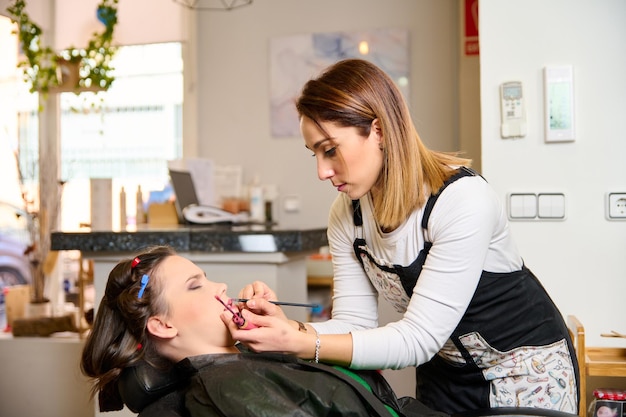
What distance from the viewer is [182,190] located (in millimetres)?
3289

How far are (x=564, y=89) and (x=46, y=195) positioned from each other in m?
2.99

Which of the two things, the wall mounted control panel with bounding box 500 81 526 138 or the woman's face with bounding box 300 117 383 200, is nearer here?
the woman's face with bounding box 300 117 383 200

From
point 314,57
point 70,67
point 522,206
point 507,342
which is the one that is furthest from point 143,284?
point 314,57

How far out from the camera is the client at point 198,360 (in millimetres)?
1104

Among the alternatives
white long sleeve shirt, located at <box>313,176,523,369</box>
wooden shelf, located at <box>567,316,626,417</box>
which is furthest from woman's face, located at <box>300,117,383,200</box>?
wooden shelf, located at <box>567,316,626,417</box>

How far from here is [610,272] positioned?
6.57 ft

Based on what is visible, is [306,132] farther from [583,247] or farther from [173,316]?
[583,247]

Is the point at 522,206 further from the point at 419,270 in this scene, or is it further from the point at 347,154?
the point at 347,154

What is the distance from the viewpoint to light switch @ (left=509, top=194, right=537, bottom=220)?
2.04m

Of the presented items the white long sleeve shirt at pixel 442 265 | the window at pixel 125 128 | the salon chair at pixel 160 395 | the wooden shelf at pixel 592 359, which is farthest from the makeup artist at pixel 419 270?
the window at pixel 125 128

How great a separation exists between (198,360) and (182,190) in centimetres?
206

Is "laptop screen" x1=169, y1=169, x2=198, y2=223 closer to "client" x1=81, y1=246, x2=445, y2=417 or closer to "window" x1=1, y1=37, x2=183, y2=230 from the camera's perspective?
"window" x1=1, y1=37, x2=183, y2=230

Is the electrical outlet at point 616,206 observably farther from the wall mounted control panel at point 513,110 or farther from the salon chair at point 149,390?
the salon chair at point 149,390

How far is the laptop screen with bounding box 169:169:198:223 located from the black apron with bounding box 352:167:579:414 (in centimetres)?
191
